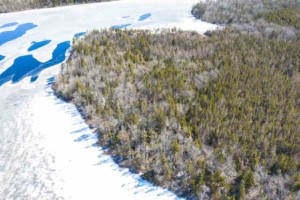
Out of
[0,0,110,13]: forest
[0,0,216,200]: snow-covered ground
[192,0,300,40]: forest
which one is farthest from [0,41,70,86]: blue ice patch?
[0,0,110,13]: forest

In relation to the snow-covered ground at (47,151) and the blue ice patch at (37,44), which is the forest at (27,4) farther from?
the snow-covered ground at (47,151)

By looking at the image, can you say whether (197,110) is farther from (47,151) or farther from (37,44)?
(37,44)

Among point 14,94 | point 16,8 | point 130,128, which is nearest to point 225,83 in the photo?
point 130,128

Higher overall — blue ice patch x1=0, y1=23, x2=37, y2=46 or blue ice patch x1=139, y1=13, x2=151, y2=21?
blue ice patch x1=0, y1=23, x2=37, y2=46

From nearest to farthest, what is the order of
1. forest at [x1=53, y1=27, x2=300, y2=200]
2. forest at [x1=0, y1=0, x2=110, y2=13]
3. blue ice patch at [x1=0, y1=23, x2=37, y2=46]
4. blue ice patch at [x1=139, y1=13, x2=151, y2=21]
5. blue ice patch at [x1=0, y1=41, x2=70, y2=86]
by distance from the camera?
forest at [x1=53, y1=27, x2=300, y2=200] → blue ice patch at [x1=0, y1=41, x2=70, y2=86] → blue ice patch at [x1=0, y1=23, x2=37, y2=46] → blue ice patch at [x1=139, y1=13, x2=151, y2=21] → forest at [x1=0, y1=0, x2=110, y2=13]

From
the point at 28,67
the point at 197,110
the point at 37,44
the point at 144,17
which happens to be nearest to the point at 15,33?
the point at 37,44

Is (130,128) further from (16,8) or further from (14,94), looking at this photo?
(16,8)

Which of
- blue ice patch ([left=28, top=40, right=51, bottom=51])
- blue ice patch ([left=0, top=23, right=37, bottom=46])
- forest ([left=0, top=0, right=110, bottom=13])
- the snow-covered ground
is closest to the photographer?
the snow-covered ground

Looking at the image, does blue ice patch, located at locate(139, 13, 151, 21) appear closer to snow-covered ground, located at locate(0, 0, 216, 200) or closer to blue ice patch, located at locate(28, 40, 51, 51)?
blue ice patch, located at locate(28, 40, 51, 51)
